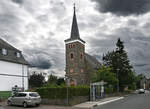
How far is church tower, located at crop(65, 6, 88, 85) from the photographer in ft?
196

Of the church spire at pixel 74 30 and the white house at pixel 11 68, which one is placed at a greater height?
the church spire at pixel 74 30

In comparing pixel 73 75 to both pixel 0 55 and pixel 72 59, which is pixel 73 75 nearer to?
pixel 72 59

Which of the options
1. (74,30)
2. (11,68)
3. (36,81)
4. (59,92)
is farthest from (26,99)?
(36,81)

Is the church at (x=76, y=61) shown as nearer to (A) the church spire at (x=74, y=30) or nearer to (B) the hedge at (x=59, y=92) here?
(A) the church spire at (x=74, y=30)

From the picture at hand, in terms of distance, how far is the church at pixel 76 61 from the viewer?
59.7m

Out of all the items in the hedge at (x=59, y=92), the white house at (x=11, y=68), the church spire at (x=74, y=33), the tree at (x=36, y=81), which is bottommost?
the tree at (x=36, y=81)

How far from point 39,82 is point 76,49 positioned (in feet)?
53.9

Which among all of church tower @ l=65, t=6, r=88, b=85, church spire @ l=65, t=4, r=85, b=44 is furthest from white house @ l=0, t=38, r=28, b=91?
church spire @ l=65, t=4, r=85, b=44

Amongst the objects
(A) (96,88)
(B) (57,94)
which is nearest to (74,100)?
(B) (57,94)

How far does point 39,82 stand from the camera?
65.2m

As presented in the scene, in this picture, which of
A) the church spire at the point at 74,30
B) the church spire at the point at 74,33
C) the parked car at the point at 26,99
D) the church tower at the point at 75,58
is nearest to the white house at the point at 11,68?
the parked car at the point at 26,99

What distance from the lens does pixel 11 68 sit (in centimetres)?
3909

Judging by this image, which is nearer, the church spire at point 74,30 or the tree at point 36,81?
the church spire at point 74,30

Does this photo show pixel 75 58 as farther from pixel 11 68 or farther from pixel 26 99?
pixel 26 99
